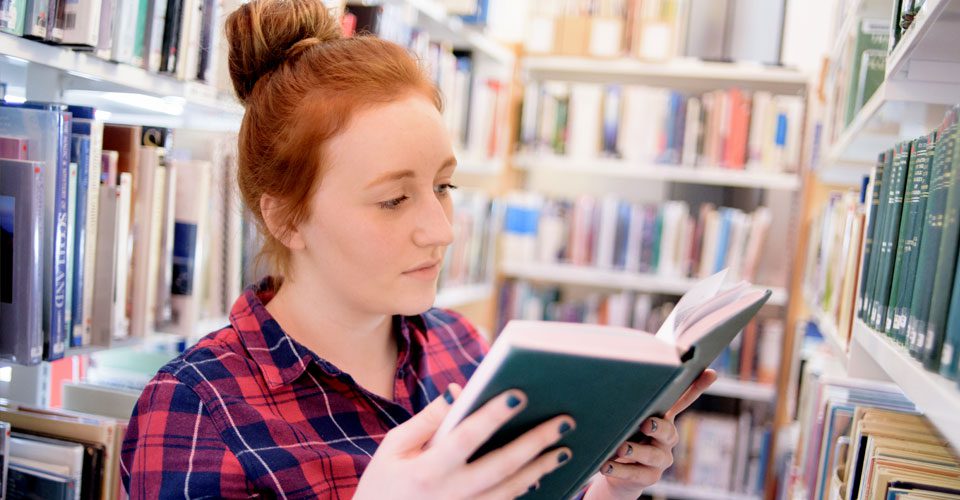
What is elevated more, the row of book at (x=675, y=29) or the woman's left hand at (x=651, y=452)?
the row of book at (x=675, y=29)

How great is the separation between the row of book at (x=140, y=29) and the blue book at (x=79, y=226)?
14cm

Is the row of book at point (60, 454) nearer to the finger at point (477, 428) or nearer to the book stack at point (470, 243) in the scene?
the finger at point (477, 428)

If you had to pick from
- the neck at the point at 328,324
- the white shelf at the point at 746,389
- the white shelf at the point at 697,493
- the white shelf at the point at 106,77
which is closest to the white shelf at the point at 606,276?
the white shelf at the point at 746,389

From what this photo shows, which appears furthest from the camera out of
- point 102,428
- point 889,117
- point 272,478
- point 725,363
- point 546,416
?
point 725,363

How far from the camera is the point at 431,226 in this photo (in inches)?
42.4

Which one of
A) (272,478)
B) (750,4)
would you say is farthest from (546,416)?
(750,4)

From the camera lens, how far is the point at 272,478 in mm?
943

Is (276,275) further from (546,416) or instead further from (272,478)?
(546,416)

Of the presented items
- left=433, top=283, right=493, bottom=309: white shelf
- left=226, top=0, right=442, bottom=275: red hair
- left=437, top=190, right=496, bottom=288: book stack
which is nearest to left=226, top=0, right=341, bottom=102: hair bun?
left=226, top=0, right=442, bottom=275: red hair

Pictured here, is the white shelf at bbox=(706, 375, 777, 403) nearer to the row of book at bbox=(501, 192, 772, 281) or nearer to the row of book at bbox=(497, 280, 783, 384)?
the row of book at bbox=(497, 280, 783, 384)

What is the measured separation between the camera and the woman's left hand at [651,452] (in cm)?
94

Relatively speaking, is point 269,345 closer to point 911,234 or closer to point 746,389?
point 911,234

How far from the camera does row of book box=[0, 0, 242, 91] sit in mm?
1071

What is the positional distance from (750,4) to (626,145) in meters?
0.70
